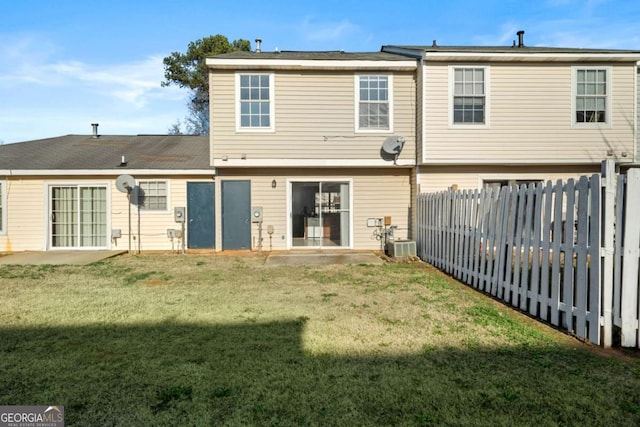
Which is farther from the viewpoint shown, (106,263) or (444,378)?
(106,263)

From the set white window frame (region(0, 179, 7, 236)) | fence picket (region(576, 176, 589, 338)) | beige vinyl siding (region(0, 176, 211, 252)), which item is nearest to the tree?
beige vinyl siding (region(0, 176, 211, 252))

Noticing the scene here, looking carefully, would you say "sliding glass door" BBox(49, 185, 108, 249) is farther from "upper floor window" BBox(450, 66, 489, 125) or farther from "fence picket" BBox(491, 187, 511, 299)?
"fence picket" BBox(491, 187, 511, 299)

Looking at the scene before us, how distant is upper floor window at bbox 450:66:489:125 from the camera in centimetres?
1023

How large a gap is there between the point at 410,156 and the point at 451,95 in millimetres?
1966

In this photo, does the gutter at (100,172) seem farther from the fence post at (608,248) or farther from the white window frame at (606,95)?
the white window frame at (606,95)

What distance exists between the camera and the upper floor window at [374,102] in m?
10.9

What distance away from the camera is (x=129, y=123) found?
26.5 m

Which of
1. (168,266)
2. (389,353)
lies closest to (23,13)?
(168,266)

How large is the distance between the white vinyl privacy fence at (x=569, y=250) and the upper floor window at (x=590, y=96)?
621cm

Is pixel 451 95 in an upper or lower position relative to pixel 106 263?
upper

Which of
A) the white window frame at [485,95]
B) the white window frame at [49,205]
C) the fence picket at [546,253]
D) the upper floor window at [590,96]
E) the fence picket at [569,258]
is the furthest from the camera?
the white window frame at [49,205]

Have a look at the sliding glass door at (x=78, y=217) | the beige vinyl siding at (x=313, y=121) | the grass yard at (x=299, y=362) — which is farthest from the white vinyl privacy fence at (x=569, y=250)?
the sliding glass door at (x=78, y=217)

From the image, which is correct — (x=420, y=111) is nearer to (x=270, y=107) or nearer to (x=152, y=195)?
(x=270, y=107)

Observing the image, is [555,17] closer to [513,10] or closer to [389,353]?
[513,10]
